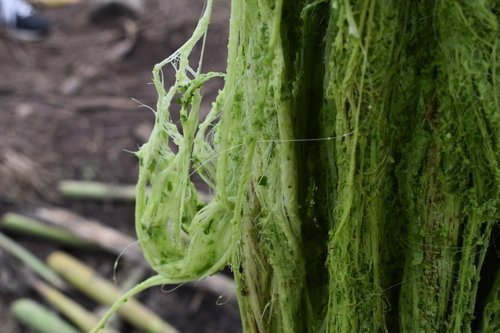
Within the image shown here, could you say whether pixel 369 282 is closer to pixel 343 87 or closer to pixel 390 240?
pixel 390 240

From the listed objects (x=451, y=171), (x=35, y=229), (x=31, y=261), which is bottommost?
(x=31, y=261)

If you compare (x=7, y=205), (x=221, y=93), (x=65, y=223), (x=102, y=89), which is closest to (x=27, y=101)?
(x=102, y=89)

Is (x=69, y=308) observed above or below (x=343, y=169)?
below

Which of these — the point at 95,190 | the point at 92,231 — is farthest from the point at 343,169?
the point at 95,190

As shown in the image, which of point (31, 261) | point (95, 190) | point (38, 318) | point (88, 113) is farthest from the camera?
point (88, 113)

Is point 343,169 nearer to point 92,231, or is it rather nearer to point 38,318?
point 38,318

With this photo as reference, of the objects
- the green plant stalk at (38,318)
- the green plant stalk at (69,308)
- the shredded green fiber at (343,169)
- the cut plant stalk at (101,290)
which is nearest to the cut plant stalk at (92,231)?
the cut plant stalk at (101,290)
